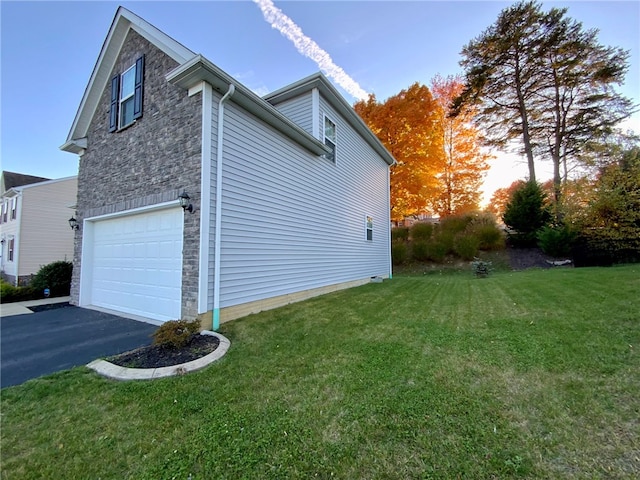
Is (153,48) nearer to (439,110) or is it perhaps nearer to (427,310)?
(427,310)

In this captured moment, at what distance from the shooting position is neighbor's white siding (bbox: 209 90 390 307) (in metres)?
5.14

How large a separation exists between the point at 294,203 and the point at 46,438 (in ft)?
18.0

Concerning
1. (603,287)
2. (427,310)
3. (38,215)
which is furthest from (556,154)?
(38,215)

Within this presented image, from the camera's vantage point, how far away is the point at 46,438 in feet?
6.97

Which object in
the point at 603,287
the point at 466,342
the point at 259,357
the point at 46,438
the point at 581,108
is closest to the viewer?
the point at 46,438

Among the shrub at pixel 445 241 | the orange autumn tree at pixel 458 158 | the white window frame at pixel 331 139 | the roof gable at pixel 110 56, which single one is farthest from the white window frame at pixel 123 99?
the orange autumn tree at pixel 458 158

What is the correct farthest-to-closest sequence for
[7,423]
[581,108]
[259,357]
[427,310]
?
[581,108], [427,310], [259,357], [7,423]

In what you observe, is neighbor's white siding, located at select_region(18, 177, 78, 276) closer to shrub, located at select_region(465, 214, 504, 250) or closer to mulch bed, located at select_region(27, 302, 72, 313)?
mulch bed, located at select_region(27, 302, 72, 313)

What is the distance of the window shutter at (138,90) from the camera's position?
231 inches

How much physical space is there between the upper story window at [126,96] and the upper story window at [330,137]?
4.61 m

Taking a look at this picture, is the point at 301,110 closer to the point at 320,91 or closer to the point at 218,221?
the point at 320,91

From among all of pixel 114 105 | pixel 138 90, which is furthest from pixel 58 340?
pixel 114 105

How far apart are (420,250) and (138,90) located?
12.8 metres

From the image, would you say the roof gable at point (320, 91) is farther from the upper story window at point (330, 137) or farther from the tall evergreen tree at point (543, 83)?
the tall evergreen tree at point (543, 83)
